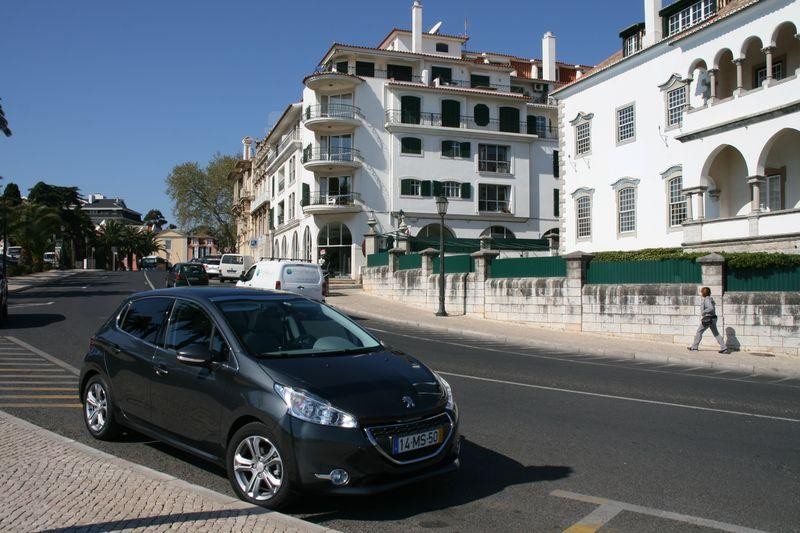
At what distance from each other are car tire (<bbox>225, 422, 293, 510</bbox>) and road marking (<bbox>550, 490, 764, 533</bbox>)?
2.03m

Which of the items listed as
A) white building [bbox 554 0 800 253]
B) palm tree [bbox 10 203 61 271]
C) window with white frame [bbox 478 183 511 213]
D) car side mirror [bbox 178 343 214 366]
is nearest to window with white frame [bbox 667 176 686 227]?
white building [bbox 554 0 800 253]

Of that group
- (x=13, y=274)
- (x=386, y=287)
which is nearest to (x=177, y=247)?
(x=13, y=274)

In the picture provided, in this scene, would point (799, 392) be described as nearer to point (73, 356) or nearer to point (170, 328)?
point (170, 328)

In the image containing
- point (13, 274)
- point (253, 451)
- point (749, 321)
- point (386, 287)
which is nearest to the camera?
point (253, 451)

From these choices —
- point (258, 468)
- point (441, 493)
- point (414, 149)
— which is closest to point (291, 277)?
point (441, 493)

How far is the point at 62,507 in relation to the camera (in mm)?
4664

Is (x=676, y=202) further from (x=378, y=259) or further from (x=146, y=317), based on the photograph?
(x=146, y=317)

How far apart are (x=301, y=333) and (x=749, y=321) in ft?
47.5

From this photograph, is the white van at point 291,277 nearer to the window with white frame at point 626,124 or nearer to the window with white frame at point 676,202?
the window with white frame at point 676,202

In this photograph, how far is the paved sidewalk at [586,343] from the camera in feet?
49.6

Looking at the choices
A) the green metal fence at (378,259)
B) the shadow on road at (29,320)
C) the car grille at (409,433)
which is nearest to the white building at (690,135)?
the green metal fence at (378,259)

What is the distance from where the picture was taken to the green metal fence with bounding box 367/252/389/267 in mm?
33372

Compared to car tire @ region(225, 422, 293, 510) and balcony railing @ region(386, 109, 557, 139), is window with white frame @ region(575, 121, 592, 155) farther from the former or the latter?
car tire @ region(225, 422, 293, 510)

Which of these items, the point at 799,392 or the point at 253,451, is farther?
the point at 799,392
